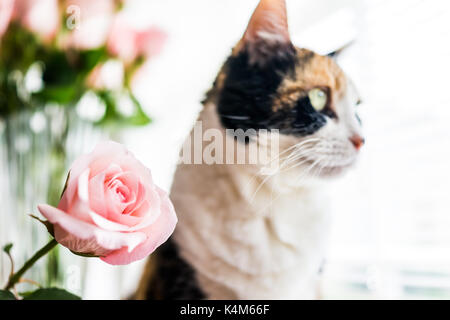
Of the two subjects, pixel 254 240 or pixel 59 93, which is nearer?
pixel 254 240

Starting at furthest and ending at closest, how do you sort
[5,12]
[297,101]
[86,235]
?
[5,12] < [297,101] < [86,235]

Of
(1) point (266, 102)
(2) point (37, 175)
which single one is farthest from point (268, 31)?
(2) point (37, 175)

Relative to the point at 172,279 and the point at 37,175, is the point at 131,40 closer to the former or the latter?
the point at 37,175

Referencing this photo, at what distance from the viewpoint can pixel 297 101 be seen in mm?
406

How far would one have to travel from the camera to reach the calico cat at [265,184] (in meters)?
0.41

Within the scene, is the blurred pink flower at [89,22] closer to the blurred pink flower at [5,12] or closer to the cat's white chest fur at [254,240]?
the blurred pink flower at [5,12]

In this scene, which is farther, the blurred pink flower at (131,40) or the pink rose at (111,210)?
the blurred pink flower at (131,40)

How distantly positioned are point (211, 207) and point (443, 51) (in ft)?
1.07

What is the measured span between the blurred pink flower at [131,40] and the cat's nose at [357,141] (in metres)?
0.43

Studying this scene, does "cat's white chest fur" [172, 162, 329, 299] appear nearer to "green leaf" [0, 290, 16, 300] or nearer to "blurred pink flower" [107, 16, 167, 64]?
"green leaf" [0, 290, 16, 300]

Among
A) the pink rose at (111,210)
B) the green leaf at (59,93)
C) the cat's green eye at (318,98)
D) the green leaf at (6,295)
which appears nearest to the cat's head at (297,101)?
the cat's green eye at (318,98)

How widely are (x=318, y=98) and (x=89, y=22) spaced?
1.42 ft

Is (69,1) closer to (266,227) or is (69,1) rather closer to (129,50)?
(129,50)

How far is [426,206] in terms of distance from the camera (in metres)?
0.48
